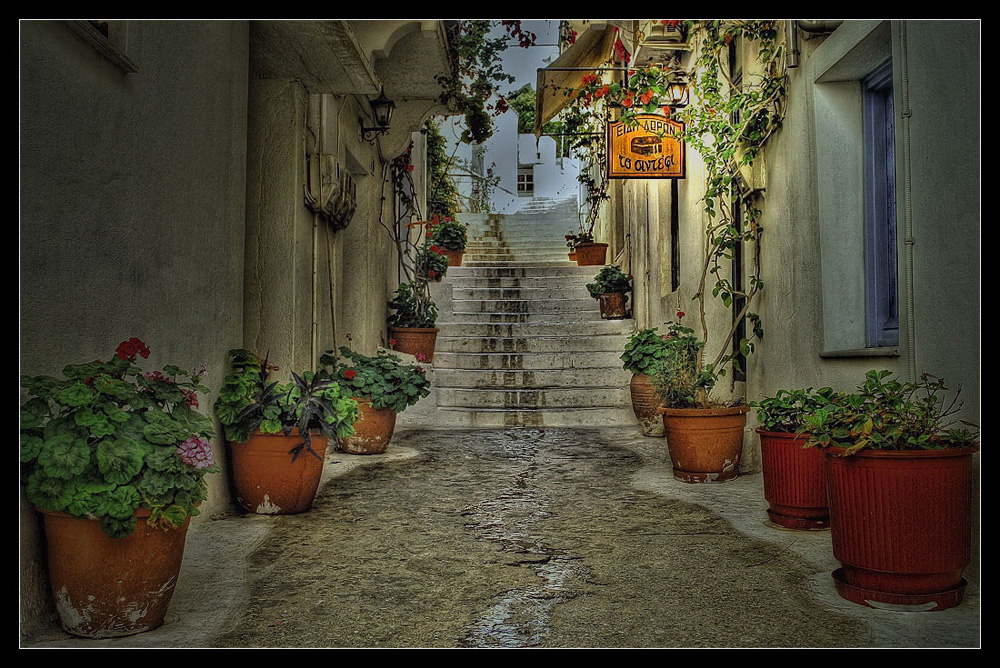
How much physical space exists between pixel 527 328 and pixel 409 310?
1.68 m

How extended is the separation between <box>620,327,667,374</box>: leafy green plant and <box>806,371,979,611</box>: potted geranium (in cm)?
402

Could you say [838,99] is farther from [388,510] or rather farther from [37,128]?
[37,128]

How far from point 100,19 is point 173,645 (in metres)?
2.17

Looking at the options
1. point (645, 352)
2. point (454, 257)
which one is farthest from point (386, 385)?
point (454, 257)

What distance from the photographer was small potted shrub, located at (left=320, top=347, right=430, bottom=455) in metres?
6.07

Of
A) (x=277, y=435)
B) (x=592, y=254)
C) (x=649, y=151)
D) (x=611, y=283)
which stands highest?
(x=649, y=151)

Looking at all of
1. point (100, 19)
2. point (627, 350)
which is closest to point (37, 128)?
point (100, 19)

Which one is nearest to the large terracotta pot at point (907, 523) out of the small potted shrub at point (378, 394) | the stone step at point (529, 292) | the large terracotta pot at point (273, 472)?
the large terracotta pot at point (273, 472)

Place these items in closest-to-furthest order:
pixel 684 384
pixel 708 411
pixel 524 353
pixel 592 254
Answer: pixel 708 411 < pixel 684 384 < pixel 524 353 < pixel 592 254

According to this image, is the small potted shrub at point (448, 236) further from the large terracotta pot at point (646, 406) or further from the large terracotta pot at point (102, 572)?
the large terracotta pot at point (102, 572)

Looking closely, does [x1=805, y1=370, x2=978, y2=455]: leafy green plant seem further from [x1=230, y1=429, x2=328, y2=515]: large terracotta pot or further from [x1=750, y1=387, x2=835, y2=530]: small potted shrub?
[x1=230, y1=429, x2=328, y2=515]: large terracotta pot

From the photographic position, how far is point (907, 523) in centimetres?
267

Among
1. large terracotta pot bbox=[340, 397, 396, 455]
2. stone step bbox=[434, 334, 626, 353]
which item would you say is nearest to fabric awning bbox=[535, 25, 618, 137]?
stone step bbox=[434, 334, 626, 353]

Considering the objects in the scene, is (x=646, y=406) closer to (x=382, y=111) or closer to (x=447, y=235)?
(x=382, y=111)
